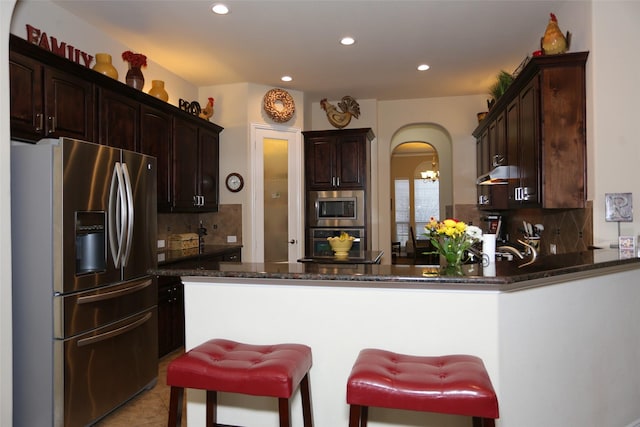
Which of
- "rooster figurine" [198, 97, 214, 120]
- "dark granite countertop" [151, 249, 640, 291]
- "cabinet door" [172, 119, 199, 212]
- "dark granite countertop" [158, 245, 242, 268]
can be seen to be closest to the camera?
"dark granite countertop" [151, 249, 640, 291]

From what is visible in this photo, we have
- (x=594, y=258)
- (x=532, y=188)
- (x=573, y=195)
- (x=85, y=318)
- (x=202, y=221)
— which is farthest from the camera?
(x=202, y=221)

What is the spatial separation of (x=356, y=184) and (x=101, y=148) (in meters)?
3.48

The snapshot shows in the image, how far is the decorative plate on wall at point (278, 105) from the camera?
528cm

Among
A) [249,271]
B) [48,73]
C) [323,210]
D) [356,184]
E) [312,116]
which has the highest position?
[312,116]

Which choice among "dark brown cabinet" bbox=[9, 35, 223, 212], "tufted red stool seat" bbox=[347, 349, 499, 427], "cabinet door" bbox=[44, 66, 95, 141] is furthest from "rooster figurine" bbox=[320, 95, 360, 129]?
"tufted red stool seat" bbox=[347, 349, 499, 427]

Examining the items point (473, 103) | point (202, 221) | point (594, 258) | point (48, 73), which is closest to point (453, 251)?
point (594, 258)

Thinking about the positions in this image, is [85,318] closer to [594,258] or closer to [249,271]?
[249,271]

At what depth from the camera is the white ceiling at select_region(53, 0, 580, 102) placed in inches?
130

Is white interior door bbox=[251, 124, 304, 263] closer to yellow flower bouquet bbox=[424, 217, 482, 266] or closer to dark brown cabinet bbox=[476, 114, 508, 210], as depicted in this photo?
dark brown cabinet bbox=[476, 114, 508, 210]

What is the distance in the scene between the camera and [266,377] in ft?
5.25

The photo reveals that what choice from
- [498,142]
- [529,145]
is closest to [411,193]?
[498,142]

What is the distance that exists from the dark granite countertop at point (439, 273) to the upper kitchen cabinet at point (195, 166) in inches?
95.2

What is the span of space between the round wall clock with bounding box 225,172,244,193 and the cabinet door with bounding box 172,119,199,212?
559 mm

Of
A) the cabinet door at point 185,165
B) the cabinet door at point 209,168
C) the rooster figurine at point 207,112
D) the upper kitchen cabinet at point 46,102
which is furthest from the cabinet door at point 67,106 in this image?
the rooster figurine at point 207,112
